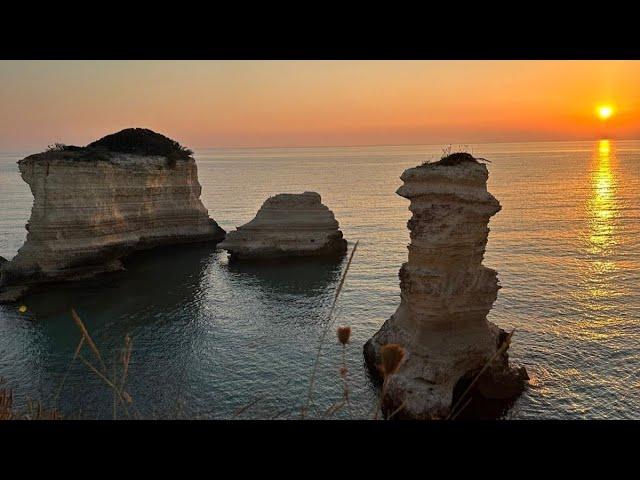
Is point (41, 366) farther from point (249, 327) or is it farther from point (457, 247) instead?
point (457, 247)

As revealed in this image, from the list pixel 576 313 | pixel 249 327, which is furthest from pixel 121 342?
pixel 576 313

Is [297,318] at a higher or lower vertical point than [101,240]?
lower

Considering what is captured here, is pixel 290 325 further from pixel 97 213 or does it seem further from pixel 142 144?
pixel 142 144

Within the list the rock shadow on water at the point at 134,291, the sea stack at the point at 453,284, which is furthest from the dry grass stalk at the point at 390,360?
the rock shadow on water at the point at 134,291

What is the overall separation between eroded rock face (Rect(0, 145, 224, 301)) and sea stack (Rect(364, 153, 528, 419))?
26.3 meters

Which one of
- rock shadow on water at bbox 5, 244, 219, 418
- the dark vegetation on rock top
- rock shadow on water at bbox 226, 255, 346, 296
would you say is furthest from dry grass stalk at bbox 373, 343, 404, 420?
the dark vegetation on rock top

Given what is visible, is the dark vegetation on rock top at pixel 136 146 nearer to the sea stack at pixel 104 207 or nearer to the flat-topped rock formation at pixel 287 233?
the sea stack at pixel 104 207

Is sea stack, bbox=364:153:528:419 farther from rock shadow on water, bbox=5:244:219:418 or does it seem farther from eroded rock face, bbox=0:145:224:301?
eroded rock face, bbox=0:145:224:301

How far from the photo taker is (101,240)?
132ft

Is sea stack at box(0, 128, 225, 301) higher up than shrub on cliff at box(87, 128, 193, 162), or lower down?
lower down

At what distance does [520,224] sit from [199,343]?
40.7 meters

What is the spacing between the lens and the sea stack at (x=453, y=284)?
19.5 m

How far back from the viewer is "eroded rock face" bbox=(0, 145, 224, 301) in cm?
3619

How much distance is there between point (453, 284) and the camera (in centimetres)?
2005
